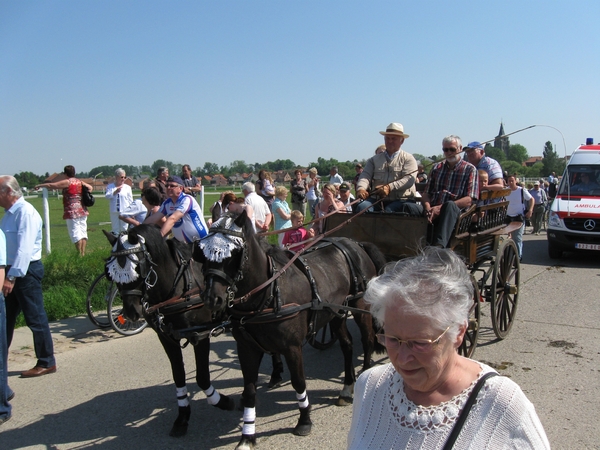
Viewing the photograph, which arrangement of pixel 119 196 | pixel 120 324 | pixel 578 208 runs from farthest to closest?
pixel 578 208, pixel 119 196, pixel 120 324

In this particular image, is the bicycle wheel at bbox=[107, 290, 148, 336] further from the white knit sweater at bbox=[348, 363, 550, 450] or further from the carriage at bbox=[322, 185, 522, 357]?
the white knit sweater at bbox=[348, 363, 550, 450]

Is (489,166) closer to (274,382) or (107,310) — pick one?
(274,382)

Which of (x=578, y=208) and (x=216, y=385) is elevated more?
(x=578, y=208)

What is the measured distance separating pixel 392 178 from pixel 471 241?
121 centimetres

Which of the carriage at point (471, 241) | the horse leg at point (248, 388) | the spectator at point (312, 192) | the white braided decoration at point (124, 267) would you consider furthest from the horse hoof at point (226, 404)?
the spectator at point (312, 192)

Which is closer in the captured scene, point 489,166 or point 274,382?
point 274,382

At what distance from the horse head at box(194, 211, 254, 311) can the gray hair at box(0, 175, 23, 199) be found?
2.58 meters

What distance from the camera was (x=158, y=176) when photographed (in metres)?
11.6

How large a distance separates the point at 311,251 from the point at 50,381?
3.15m

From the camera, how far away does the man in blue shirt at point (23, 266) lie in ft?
17.0

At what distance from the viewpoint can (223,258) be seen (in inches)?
148

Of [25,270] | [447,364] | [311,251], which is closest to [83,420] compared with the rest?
[25,270]

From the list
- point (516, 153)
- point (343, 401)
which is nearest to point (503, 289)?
point (343, 401)

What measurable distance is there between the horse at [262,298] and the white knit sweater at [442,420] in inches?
73.8
